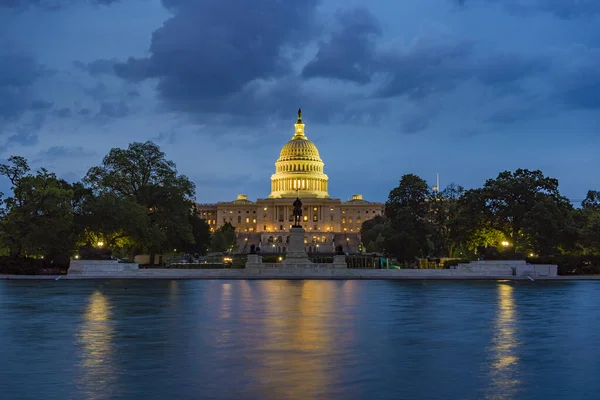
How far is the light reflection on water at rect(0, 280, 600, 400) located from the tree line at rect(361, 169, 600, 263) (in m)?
39.4

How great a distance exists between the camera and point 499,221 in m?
82.6

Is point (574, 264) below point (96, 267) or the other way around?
the other way around

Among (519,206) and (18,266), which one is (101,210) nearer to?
(18,266)

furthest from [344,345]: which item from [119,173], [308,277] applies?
[119,173]

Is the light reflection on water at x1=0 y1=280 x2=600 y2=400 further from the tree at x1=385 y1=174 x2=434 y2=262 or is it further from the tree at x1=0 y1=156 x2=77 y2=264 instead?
the tree at x1=385 y1=174 x2=434 y2=262

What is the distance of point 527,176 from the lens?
8231 cm

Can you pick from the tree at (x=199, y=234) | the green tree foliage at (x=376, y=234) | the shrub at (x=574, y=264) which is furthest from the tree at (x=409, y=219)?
the tree at (x=199, y=234)

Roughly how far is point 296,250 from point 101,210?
19.2 m

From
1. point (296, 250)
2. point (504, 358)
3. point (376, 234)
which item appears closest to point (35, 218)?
point (296, 250)

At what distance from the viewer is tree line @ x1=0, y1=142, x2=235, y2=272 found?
6925cm

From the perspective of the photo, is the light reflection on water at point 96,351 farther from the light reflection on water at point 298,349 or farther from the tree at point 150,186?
the tree at point 150,186

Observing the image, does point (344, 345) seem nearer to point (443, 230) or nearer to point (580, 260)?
point (580, 260)

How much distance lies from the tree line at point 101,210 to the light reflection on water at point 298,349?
3126 centimetres

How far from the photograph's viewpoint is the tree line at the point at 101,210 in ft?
227
